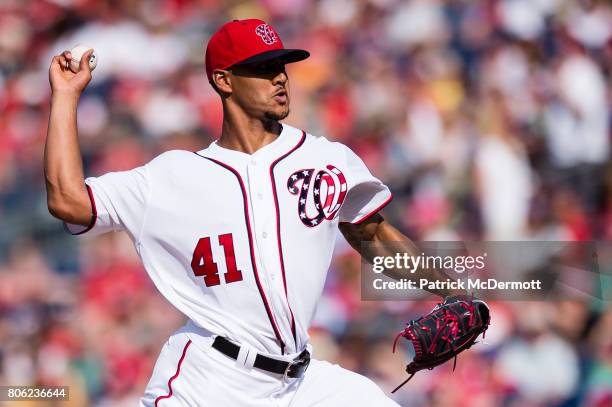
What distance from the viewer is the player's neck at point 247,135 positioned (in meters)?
3.30

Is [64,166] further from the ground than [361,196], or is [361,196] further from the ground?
[64,166]

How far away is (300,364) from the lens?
3.10 m

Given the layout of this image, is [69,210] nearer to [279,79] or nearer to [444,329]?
[279,79]

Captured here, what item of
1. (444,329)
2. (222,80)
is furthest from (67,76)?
(444,329)

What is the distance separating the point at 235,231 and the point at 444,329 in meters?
0.73

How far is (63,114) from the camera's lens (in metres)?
2.94

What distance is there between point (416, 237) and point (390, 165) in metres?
0.58

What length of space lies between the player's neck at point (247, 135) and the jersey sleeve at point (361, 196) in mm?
264

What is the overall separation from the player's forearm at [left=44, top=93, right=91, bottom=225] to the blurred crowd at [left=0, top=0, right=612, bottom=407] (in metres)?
2.94

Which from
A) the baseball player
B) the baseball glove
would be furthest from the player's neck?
the baseball glove

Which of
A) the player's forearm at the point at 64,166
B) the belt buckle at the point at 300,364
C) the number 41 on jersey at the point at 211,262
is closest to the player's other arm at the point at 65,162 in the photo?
the player's forearm at the point at 64,166

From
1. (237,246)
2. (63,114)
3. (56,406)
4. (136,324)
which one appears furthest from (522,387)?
(63,114)

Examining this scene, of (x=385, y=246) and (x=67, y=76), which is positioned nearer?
(x=67, y=76)

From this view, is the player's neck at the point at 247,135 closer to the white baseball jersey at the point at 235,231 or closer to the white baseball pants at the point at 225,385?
the white baseball jersey at the point at 235,231
